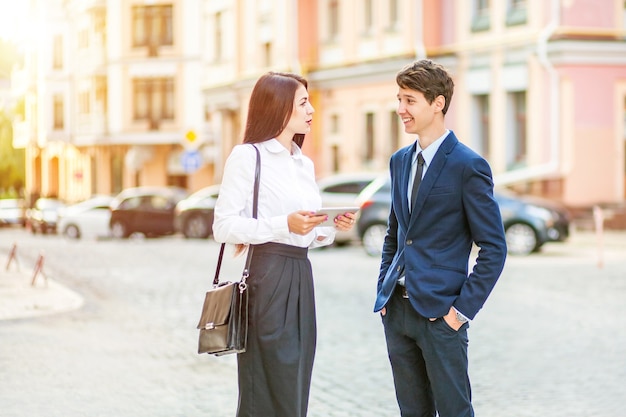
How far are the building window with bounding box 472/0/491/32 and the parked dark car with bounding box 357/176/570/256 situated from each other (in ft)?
36.7

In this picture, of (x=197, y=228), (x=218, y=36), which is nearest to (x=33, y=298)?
(x=197, y=228)

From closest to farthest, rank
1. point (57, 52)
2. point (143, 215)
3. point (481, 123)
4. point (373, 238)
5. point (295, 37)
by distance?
point (373, 238)
point (481, 123)
point (143, 215)
point (295, 37)
point (57, 52)

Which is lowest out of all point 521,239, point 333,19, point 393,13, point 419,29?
point 521,239

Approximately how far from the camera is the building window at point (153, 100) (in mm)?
64938

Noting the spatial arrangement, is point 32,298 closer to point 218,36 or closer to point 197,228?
point 197,228

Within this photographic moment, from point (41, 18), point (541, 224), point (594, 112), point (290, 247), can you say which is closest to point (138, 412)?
point (290, 247)

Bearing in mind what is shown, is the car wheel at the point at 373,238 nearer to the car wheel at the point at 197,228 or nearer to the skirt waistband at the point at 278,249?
the car wheel at the point at 197,228

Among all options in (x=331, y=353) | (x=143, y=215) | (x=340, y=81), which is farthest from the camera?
(x=340, y=81)

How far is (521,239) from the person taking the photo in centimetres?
2495

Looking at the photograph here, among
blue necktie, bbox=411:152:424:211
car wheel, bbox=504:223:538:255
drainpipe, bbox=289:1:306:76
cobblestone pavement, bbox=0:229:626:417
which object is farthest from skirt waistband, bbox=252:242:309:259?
drainpipe, bbox=289:1:306:76

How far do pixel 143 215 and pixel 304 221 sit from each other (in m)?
35.5

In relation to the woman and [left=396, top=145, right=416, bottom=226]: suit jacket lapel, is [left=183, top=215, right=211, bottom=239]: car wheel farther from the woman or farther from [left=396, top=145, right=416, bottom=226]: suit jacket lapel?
[left=396, top=145, right=416, bottom=226]: suit jacket lapel

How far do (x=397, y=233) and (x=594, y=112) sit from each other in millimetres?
28616

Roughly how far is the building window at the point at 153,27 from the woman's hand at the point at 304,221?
199 feet
